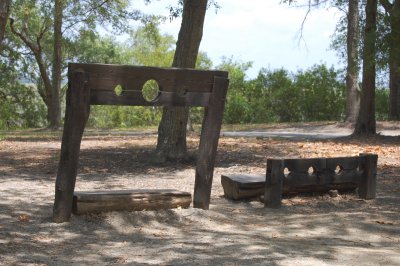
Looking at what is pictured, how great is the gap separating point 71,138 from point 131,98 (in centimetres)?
91

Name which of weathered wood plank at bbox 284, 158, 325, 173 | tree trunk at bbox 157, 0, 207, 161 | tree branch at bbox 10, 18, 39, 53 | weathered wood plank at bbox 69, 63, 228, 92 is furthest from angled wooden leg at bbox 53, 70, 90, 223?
tree branch at bbox 10, 18, 39, 53

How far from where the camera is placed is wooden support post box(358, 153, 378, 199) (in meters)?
9.72

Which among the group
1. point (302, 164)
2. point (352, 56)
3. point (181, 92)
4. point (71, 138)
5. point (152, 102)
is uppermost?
point (352, 56)

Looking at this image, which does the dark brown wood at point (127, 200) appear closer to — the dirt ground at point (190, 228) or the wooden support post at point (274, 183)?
the dirt ground at point (190, 228)

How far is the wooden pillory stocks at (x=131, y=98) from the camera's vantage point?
7.22 metres

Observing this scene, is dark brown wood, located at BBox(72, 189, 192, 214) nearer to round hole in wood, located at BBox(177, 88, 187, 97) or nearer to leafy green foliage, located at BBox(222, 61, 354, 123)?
round hole in wood, located at BBox(177, 88, 187, 97)

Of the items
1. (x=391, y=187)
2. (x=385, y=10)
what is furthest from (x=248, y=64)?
(x=391, y=187)

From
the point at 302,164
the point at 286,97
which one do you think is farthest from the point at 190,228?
the point at 286,97

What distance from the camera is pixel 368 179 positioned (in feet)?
31.9

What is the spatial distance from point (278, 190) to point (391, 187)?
10.0 feet

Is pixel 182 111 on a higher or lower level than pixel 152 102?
lower

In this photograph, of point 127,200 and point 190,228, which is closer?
point 190,228

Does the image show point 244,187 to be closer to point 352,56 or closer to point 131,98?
point 131,98

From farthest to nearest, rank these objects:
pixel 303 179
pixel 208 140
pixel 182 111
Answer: pixel 182 111
pixel 303 179
pixel 208 140
